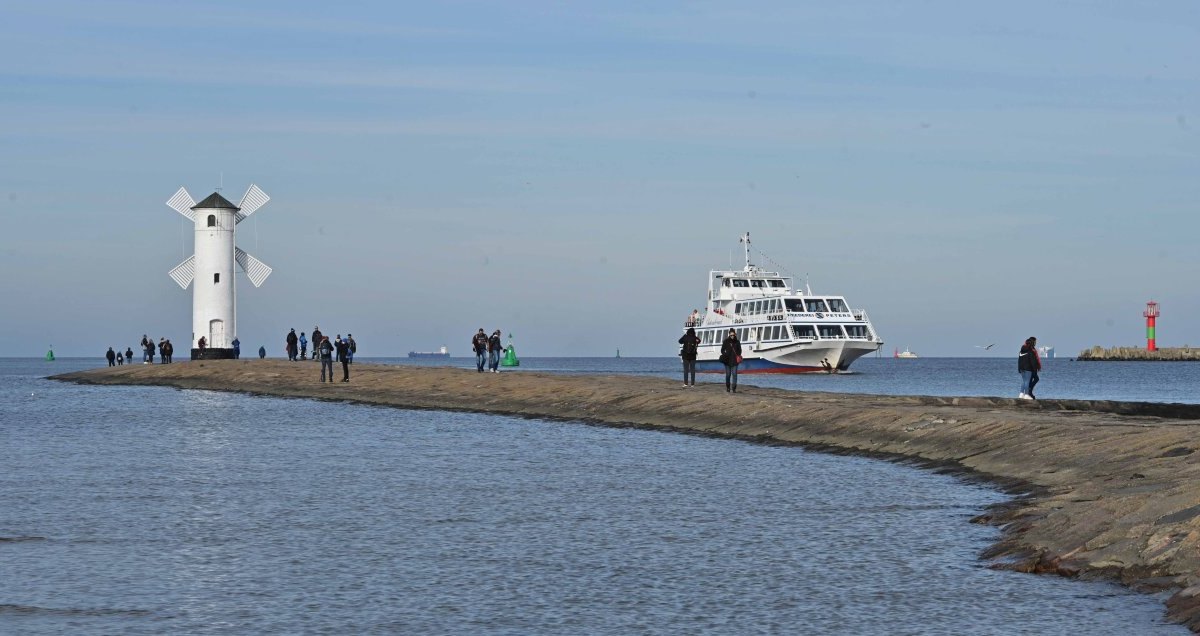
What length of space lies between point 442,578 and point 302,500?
287 inches

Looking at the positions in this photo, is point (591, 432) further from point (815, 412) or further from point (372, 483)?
point (372, 483)

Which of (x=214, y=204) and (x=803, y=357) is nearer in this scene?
(x=214, y=204)

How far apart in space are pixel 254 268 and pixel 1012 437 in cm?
6650

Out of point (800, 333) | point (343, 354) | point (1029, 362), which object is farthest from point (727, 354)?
point (800, 333)

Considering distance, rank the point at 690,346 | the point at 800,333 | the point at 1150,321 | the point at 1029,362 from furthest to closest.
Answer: the point at 1150,321 < the point at 800,333 < the point at 690,346 < the point at 1029,362

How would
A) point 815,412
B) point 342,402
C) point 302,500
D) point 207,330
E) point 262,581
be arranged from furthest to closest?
1. point 207,330
2. point 342,402
3. point 815,412
4. point 302,500
5. point 262,581

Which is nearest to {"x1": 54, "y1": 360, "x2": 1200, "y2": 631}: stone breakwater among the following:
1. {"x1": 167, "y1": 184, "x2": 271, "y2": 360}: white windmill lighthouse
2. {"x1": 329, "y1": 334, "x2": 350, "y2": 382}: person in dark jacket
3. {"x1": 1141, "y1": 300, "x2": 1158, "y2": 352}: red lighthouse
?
{"x1": 329, "y1": 334, "x2": 350, "y2": 382}: person in dark jacket

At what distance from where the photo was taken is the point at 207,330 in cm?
8025

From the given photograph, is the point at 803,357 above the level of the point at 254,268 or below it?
below

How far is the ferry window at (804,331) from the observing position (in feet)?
307

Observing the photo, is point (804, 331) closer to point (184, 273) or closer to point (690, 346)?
point (184, 273)

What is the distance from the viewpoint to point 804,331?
9381cm

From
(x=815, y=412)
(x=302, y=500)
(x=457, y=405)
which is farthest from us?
(x=457, y=405)

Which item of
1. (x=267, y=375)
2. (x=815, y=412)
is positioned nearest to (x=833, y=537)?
(x=815, y=412)
